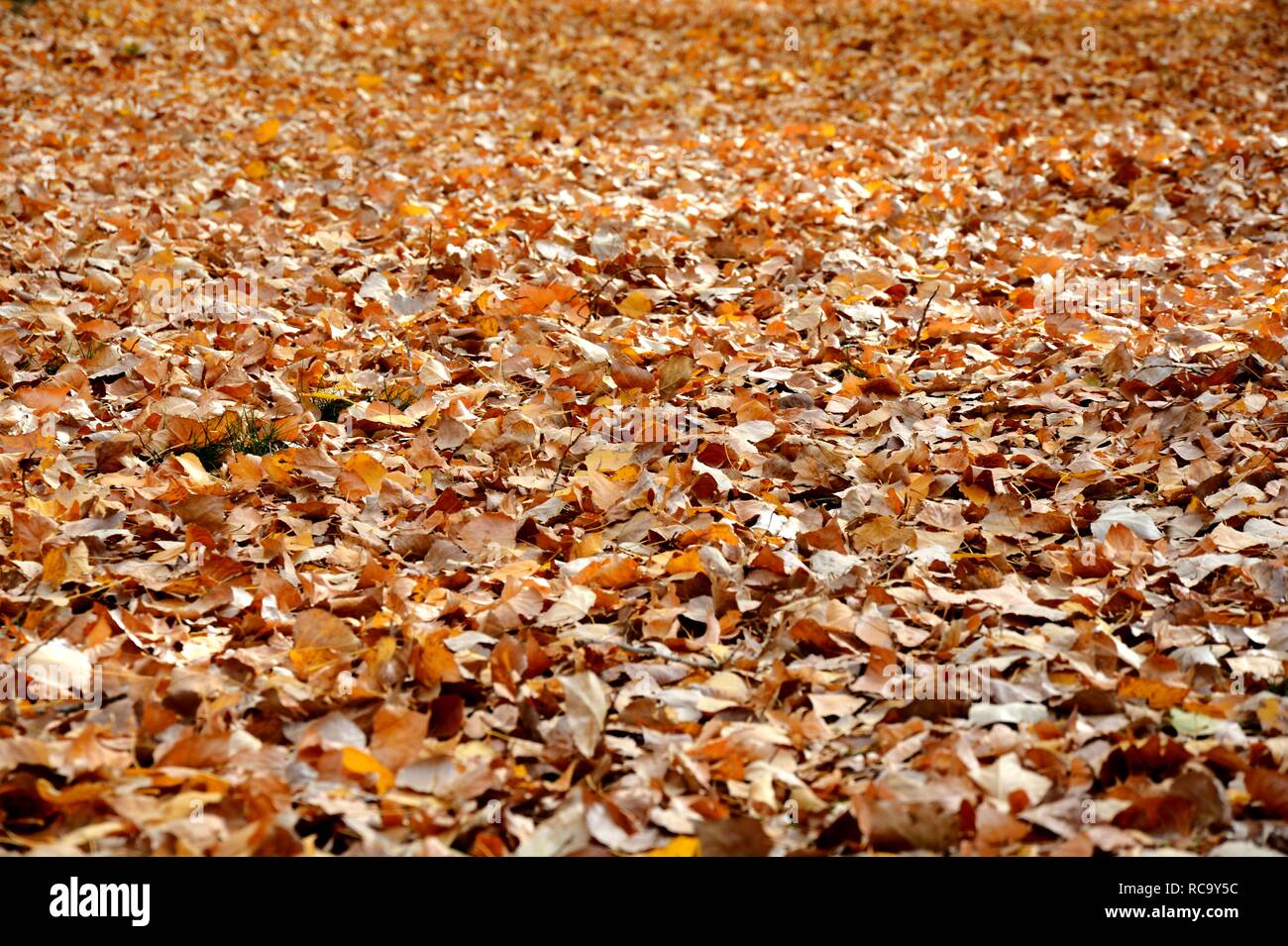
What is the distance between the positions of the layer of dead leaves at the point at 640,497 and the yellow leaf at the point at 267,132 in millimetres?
188

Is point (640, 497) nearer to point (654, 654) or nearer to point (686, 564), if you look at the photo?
point (686, 564)

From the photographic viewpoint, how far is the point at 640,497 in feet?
8.80

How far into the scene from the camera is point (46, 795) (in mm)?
1733

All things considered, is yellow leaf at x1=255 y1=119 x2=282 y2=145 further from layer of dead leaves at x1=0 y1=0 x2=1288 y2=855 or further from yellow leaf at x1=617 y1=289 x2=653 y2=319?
yellow leaf at x1=617 y1=289 x2=653 y2=319

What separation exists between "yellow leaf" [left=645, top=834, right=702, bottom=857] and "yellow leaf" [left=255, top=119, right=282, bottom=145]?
17.4 ft

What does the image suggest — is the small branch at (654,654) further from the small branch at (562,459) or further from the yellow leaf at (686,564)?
the small branch at (562,459)

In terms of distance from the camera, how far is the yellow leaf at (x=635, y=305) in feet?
12.8

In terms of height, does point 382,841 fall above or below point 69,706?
below

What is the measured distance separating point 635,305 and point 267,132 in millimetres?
3225

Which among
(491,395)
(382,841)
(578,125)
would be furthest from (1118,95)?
(382,841)

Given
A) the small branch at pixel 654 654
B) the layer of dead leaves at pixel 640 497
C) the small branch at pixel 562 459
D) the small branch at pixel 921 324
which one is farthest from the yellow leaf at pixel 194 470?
the small branch at pixel 921 324

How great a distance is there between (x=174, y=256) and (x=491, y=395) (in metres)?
1.71
